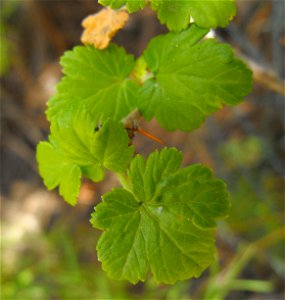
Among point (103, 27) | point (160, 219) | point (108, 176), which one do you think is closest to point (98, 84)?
point (103, 27)

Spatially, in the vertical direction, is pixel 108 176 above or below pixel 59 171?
below

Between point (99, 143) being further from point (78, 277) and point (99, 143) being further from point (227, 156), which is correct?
point (227, 156)

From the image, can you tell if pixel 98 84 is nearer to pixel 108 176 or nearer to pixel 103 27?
pixel 103 27

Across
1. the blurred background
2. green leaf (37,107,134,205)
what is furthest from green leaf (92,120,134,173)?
the blurred background

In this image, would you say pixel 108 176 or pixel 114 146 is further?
pixel 108 176

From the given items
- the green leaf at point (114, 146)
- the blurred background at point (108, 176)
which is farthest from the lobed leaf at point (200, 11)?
the blurred background at point (108, 176)

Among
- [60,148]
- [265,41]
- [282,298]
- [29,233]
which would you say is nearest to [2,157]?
[29,233]

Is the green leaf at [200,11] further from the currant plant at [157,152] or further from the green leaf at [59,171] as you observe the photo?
the green leaf at [59,171]

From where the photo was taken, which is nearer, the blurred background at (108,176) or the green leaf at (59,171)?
the green leaf at (59,171)
